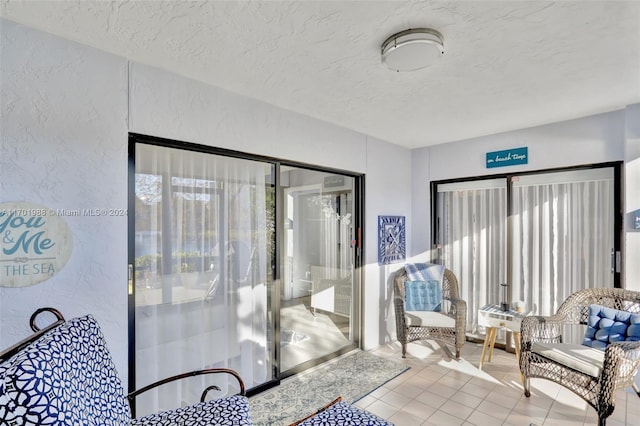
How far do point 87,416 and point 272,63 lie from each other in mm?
2084

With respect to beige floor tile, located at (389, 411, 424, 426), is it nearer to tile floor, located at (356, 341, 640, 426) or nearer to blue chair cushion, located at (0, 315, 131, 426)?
tile floor, located at (356, 341, 640, 426)

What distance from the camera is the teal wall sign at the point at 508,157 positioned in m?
3.59

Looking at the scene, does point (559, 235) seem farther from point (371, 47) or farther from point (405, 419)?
point (371, 47)

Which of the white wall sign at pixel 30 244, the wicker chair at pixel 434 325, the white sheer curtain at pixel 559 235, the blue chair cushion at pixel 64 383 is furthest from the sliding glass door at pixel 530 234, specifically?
the white wall sign at pixel 30 244

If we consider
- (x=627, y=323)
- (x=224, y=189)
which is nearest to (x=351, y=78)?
(x=224, y=189)

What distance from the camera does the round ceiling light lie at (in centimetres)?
177

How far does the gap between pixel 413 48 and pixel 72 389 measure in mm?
2255

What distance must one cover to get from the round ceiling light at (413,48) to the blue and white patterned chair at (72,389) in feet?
7.05

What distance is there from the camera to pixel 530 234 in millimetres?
3699

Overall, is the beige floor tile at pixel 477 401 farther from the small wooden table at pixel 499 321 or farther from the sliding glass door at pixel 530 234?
the sliding glass door at pixel 530 234

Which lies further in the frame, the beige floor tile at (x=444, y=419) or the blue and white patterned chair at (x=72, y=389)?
the beige floor tile at (x=444, y=419)

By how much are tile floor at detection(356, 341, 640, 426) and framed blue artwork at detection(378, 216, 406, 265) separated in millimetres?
1270

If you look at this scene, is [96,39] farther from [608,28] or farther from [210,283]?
[608,28]

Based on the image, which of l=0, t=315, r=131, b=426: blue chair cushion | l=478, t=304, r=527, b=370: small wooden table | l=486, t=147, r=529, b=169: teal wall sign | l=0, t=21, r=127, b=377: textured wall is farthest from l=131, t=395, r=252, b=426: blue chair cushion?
l=486, t=147, r=529, b=169: teal wall sign
